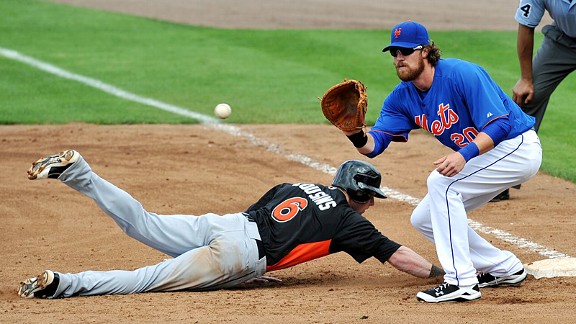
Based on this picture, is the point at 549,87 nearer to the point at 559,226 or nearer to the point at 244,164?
the point at 559,226

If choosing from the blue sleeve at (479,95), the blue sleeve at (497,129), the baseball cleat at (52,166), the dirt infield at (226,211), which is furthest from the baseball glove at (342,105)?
the baseball cleat at (52,166)

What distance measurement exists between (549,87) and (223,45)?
885cm

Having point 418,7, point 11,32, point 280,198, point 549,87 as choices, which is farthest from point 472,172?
point 418,7

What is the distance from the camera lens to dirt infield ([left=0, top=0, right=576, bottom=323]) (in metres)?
5.57

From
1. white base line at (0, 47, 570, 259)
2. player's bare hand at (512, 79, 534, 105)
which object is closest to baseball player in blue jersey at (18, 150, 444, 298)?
white base line at (0, 47, 570, 259)

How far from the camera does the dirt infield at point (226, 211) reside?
557 centimetres

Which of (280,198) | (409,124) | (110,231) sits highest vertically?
(409,124)

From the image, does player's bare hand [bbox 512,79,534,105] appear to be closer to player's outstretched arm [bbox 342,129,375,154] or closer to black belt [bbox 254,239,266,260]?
player's outstretched arm [bbox 342,129,375,154]

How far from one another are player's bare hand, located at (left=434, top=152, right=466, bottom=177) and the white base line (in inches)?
62.1

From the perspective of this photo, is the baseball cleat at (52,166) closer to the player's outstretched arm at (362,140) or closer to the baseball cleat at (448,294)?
the player's outstretched arm at (362,140)

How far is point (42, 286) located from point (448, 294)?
227 cm

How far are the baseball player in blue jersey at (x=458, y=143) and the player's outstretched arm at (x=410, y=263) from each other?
192 millimetres

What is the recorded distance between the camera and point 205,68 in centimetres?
1517

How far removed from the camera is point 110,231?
313 inches
